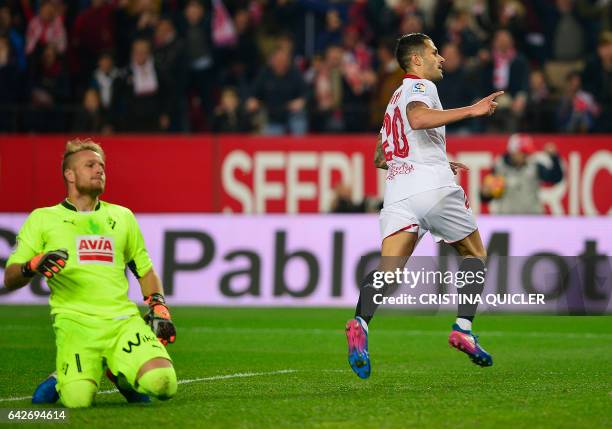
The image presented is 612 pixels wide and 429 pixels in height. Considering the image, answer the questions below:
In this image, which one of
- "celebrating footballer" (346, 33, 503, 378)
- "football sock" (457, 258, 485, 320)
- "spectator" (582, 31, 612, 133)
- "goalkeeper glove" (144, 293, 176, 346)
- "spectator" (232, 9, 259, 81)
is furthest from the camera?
"spectator" (232, 9, 259, 81)

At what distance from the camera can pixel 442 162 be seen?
9.34m

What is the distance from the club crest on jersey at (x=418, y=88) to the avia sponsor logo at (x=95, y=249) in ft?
7.88

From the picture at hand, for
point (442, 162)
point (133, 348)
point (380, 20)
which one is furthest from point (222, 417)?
point (380, 20)

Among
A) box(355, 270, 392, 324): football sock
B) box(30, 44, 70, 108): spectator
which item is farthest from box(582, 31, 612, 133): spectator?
box(355, 270, 392, 324): football sock

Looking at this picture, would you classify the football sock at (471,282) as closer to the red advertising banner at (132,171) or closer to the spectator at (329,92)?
the spectator at (329,92)

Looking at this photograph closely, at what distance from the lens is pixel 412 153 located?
9.27 meters

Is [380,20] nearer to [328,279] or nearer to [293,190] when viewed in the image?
[293,190]

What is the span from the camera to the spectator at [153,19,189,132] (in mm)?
20469

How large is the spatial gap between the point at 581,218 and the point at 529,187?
185cm

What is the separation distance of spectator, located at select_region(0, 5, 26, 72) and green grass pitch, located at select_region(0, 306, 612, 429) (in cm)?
632

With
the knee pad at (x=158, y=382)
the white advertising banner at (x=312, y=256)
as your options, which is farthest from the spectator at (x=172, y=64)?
the knee pad at (x=158, y=382)

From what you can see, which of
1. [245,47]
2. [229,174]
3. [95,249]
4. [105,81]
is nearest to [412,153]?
[95,249]

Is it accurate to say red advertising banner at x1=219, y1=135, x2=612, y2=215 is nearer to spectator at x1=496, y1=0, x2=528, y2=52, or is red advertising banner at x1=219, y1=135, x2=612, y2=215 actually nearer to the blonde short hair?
spectator at x1=496, y1=0, x2=528, y2=52

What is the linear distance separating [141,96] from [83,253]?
1263 cm
